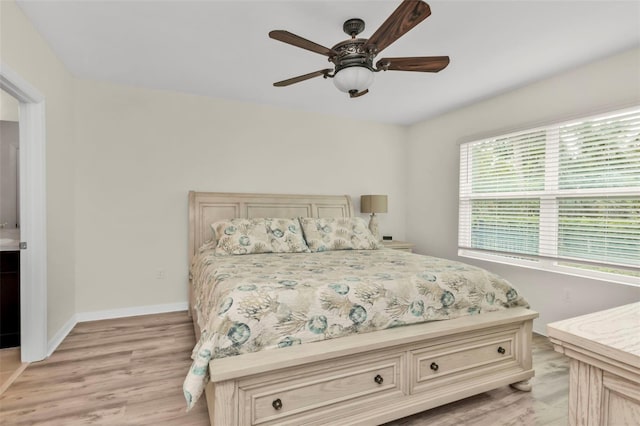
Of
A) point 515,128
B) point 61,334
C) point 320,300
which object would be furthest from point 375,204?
point 61,334

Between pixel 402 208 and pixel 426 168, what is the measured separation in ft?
2.40

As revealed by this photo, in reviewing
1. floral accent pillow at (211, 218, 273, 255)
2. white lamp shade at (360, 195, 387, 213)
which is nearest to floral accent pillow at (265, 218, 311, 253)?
floral accent pillow at (211, 218, 273, 255)

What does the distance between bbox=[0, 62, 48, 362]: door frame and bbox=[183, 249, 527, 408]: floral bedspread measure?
51.2 inches

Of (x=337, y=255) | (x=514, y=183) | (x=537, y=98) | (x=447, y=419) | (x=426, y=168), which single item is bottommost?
(x=447, y=419)

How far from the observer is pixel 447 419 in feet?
5.99

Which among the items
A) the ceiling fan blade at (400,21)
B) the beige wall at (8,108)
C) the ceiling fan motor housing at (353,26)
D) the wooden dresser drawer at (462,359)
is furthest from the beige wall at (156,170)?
the wooden dresser drawer at (462,359)

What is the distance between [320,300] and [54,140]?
8.92 feet

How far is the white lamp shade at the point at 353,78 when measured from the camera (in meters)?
1.97

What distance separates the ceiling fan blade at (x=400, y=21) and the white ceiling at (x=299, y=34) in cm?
33

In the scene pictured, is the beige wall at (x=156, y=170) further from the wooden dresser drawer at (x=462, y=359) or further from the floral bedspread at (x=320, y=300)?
the wooden dresser drawer at (x=462, y=359)

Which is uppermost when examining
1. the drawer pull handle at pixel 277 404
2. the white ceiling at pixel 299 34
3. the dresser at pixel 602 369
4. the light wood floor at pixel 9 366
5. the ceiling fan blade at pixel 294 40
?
the white ceiling at pixel 299 34

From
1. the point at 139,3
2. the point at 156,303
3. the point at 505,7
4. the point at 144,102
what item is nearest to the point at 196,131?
the point at 144,102

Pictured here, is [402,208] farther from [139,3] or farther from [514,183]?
[139,3]

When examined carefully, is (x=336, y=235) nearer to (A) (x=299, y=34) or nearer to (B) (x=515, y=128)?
(A) (x=299, y=34)
